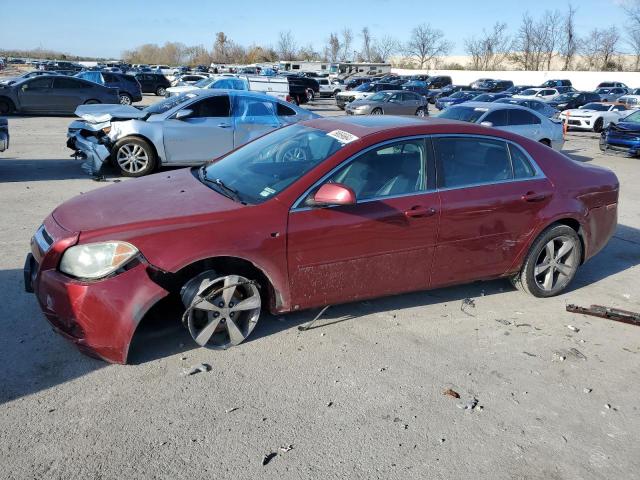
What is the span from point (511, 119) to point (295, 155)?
32.5ft

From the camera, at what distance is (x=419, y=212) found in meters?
4.10

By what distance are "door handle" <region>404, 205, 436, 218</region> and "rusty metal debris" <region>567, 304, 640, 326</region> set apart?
1690 mm

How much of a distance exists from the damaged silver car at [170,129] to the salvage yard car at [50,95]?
36.5 ft

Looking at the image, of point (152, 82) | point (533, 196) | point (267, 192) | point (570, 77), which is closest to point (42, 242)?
point (267, 192)

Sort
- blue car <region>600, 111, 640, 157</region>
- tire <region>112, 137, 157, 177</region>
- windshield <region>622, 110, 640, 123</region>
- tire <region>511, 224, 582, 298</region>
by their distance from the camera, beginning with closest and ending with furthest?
tire <region>511, 224, 582, 298</region>
tire <region>112, 137, 157, 177</region>
blue car <region>600, 111, 640, 157</region>
windshield <region>622, 110, 640, 123</region>

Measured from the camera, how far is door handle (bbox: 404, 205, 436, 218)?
407cm

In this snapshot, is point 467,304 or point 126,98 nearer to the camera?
point 467,304

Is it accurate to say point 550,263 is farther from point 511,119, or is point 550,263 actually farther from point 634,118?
point 634,118

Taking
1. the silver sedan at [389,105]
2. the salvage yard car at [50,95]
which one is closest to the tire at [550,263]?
the salvage yard car at [50,95]

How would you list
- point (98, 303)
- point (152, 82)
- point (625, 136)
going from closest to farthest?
1. point (98, 303)
2. point (625, 136)
3. point (152, 82)

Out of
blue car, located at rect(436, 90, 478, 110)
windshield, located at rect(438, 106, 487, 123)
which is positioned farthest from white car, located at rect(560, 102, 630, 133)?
windshield, located at rect(438, 106, 487, 123)

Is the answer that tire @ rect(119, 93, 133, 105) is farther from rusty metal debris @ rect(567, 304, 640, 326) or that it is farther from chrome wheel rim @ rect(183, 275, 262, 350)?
rusty metal debris @ rect(567, 304, 640, 326)

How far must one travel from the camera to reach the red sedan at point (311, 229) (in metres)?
3.42

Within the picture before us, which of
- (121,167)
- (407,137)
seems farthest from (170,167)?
(407,137)
